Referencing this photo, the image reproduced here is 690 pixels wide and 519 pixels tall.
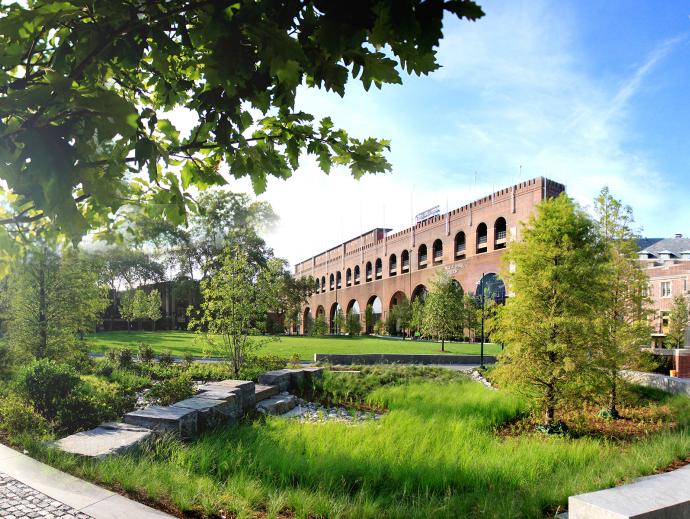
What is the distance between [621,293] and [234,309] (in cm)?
908

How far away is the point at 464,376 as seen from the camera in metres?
13.8

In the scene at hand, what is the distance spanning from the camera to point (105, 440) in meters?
4.86

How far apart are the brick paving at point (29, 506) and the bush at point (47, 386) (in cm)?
261

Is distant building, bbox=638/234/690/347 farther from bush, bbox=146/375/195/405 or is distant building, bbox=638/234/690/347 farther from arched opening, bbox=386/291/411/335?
bush, bbox=146/375/195/405

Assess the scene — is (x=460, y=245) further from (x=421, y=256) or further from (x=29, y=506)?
(x=29, y=506)

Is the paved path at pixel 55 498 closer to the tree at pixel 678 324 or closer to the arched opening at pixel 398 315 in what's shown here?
the arched opening at pixel 398 315

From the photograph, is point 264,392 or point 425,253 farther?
point 425,253

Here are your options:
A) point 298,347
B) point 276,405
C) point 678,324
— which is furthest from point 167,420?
point 678,324

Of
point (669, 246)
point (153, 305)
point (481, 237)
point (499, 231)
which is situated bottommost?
point (153, 305)

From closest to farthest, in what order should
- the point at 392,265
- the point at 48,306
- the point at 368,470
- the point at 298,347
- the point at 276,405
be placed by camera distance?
the point at 368,470, the point at 276,405, the point at 48,306, the point at 298,347, the point at 392,265

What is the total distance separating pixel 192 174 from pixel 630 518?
3.59 m

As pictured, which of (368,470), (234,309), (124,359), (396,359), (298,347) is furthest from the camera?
(298,347)

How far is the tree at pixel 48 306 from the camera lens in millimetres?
9664

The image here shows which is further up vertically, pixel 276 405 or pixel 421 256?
pixel 421 256
